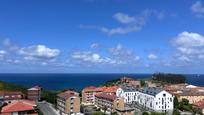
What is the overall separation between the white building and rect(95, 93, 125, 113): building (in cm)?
880

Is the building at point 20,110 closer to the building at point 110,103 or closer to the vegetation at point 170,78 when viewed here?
the building at point 110,103

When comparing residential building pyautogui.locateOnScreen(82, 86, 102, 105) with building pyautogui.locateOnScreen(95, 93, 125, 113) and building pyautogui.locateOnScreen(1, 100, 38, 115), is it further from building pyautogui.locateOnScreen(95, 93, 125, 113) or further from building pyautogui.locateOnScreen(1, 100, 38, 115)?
building pyautogui.locateOnScreen(1, 100, 38, 115)

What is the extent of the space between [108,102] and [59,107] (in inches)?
395

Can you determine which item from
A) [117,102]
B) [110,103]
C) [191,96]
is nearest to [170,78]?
[191,96]

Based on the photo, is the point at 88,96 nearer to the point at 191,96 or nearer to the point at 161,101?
the point at 161,101

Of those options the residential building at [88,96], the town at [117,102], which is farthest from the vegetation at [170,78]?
the residential building at [88,96]

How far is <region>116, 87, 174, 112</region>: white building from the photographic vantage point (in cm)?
6944

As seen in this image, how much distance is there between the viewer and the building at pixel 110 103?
2527 inches

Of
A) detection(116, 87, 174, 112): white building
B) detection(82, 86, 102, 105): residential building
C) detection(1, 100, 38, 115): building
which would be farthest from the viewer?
detection(82, 86, 102, 105): residential building

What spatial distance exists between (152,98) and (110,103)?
10228mm

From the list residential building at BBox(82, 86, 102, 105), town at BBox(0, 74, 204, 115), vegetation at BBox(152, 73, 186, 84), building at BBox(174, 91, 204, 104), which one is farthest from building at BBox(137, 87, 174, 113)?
vegetation at BBox(152, 73, 186, 84)

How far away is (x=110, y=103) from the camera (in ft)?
216

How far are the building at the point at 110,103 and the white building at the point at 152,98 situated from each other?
28.9 ft

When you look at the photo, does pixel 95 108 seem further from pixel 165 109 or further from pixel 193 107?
pixel 193 107
